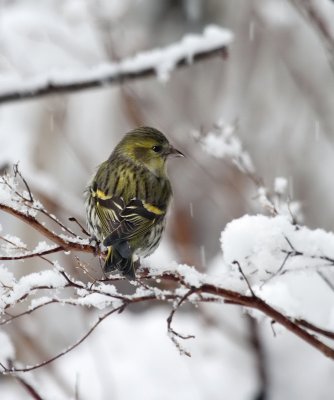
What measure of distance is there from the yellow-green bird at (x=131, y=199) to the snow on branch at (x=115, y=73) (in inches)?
14.4

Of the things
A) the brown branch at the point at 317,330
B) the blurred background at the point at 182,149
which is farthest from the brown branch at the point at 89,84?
the brown branch at the point at 317,330

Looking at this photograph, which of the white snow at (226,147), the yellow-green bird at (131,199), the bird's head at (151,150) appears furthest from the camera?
the bird's head at (151,150)

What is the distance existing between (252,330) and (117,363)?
1.01m

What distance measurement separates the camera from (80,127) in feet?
35.4

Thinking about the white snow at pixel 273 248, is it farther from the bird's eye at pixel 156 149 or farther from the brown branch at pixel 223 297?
the bird's eye at pixel 156 149

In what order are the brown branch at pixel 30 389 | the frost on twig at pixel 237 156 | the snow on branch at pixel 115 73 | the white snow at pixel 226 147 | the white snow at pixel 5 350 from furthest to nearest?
the snow on branch at pixel 115 73
the white snow at pixel 226 147
the frost on twig at pixel 237 156
the white snow at pixel 5 350
the brown branch at pixel 30 389

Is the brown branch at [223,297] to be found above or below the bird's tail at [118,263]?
below

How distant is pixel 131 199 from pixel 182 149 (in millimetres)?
1223

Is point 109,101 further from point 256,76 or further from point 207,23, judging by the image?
point 256,76

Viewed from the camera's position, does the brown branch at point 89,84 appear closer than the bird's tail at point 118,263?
No

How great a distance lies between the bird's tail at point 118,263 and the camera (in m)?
2.93

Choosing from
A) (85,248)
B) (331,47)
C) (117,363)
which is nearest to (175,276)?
(85,248)

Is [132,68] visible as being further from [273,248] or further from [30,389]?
[30,389]

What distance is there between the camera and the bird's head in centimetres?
427
